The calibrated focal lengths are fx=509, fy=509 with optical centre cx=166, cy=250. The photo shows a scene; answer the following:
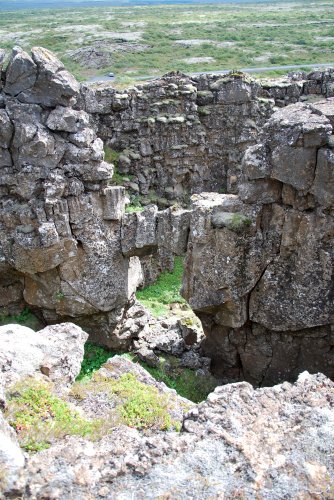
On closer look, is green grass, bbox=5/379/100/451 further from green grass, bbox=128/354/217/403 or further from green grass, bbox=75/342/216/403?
green grass, bbox=128/354/217/403

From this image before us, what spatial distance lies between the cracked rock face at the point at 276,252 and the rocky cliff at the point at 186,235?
3 cm

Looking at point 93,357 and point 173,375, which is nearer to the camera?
point 173,375

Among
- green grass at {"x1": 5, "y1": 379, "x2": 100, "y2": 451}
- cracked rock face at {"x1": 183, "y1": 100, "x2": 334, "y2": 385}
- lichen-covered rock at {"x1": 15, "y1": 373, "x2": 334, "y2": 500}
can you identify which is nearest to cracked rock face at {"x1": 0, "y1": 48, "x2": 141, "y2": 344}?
cracked rock face at {"x1": 183, "y1": 100, "x2": 334, "y2": 385}

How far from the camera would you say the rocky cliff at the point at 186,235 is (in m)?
13.5

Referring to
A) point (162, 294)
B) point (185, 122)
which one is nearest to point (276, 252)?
point (162, 294)

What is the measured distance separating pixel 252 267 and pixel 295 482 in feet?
27.5

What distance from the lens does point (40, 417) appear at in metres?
8.61

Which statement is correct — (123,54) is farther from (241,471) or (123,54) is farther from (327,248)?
(241,471)

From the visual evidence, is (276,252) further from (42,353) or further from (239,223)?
(42,353)

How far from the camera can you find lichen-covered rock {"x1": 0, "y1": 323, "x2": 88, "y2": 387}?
9977 millimetres

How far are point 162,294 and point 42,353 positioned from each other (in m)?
11.5

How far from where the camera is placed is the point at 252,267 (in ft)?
47.4

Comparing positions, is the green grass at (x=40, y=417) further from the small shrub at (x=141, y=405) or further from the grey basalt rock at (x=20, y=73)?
the grey basalt rock at (x=20, y=73)

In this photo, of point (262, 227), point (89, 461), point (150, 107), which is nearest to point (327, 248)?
point (262, 227)
